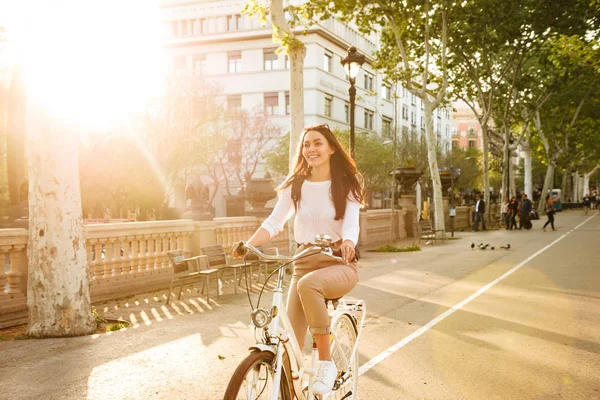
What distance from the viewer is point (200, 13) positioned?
179 feet

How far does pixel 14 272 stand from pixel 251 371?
7.05 m

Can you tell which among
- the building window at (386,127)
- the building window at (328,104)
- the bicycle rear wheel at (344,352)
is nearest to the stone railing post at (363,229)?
the bicycle rear wheel at (344,352)

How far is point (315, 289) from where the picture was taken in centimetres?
357

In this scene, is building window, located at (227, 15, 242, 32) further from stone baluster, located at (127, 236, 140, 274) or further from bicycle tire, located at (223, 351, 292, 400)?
bicycle tire, located at (223, 351, 292, 400)

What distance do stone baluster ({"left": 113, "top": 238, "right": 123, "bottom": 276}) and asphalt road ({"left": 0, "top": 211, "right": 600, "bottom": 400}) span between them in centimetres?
71

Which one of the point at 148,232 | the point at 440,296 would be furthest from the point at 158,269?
the point at 440,296

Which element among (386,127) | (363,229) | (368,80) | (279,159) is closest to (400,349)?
(363,229)

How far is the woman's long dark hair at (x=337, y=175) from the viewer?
12.8 feet

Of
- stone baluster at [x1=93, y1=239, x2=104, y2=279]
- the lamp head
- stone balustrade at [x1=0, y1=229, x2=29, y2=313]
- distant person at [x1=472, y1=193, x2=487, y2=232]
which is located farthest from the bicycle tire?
distant person at [x1=472, y1=193, x2=487, y2=232]

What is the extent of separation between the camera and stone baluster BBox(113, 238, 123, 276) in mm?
11008

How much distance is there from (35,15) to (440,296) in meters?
7.24

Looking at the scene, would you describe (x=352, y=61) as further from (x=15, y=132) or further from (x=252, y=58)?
(x=252, y=58)

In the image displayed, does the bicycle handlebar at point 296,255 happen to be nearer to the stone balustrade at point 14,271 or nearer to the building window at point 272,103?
the stone balustrade at point 14,271

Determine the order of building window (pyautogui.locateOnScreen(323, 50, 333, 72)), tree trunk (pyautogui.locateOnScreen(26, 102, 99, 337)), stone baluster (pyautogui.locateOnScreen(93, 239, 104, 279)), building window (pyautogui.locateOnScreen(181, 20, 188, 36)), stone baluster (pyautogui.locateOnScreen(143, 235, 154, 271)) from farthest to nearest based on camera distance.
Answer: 1. building window (pyautogui.locateOnScreen(181, 20, 188, 36))
2. building window (pyautogui.locateOnScreen(323, 50, 333, 72))
3. stone baluster (pyautogui.locateOnScreen(143, 235, 154, 271))
4. stone baluster (pyautogui.locateOnScreen(93, 239, 104, 279))
5. tree trunk (pyautogui.locateOnScreen(26, 102, 99, 337))
